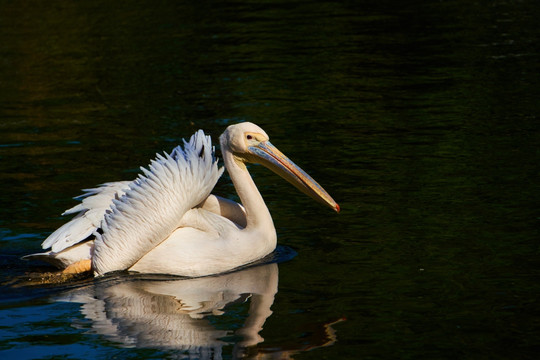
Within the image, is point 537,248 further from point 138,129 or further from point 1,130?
point 1,130

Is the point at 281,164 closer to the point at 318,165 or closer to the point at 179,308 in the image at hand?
the point at 179,308

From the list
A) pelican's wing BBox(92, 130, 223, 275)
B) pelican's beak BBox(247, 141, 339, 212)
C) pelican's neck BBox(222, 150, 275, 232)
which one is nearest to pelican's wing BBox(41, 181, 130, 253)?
pelican's wing BBox(92, 130, 223, 275)

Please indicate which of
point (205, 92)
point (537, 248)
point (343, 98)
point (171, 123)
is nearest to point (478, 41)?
point (343, 98)

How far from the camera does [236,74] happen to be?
11070 mm

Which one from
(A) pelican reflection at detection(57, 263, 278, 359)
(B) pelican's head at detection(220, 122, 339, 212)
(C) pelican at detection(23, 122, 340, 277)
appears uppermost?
(B) pelican's head at detection(220, 122, 339, 212)

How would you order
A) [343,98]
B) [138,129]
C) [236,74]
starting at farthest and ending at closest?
[236,74] < [343,98] < [138,129]

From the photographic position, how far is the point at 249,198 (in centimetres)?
577

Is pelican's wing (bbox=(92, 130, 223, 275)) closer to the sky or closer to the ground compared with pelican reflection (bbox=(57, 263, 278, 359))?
closer to the sky

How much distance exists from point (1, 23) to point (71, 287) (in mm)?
11452

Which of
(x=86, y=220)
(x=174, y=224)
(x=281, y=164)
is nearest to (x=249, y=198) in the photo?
(x=281, y=164)

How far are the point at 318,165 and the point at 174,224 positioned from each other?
2191 millimetres

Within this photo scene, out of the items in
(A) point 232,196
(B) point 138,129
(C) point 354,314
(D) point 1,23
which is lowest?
(C) point 354,314

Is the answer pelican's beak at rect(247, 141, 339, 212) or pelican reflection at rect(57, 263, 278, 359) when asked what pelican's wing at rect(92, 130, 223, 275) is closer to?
pelican reflection at rect(57, 263, 278, 359)

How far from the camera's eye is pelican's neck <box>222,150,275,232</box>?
223 inches
